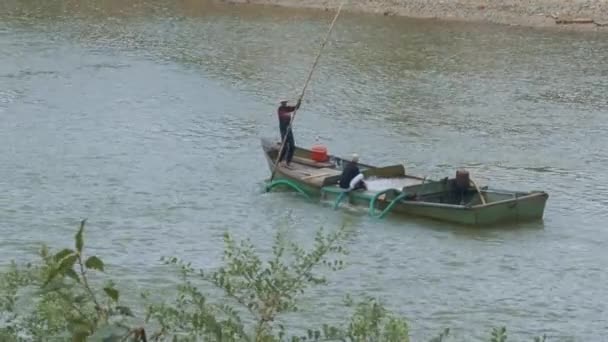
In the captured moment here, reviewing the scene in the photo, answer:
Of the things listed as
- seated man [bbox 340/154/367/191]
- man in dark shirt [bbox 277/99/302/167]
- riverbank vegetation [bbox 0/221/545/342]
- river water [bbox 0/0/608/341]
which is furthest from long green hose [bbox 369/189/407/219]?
riverbank vegetation [bbox 0/221/545/342]

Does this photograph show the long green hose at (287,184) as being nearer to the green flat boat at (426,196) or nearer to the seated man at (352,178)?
the green flat boat at (426,196)

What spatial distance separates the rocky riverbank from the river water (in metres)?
1.10

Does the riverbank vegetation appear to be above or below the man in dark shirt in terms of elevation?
below

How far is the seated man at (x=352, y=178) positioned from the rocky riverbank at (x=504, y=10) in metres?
25.8

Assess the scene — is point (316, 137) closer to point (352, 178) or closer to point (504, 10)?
point (352, 178)

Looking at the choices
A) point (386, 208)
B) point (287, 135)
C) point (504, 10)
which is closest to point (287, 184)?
point (287, 135)

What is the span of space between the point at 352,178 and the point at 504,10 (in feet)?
89.7

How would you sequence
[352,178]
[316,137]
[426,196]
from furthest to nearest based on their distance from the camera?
[316,137]
[352,178]
[426,196]

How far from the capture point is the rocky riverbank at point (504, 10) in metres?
44.8

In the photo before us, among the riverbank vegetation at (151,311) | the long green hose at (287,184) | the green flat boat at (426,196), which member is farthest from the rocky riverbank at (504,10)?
the riverbank vegetation at (151,311)

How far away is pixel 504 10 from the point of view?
46344 mm

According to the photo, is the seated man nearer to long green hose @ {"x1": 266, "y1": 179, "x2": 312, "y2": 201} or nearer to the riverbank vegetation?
long green hose @ {"x1": 266, "y1": 179, "x2": 312, "y2": 201}

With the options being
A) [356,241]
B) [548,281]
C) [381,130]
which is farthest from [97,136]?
[548,281]

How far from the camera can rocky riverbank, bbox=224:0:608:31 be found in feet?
147
